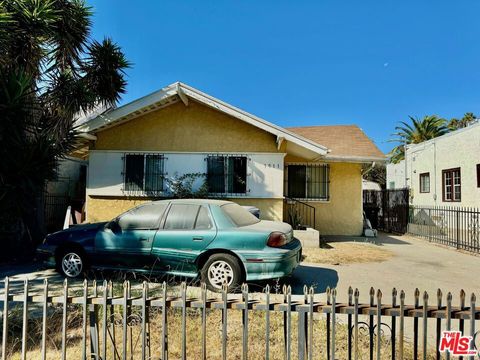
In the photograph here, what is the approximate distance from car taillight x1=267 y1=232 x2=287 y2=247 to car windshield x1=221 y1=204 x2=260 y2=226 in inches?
26.5

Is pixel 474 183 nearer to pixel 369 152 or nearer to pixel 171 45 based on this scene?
pixel 369 152

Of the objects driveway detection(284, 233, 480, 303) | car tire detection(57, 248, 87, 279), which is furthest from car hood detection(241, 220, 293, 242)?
car tire detection(57, 248, 87, 279)

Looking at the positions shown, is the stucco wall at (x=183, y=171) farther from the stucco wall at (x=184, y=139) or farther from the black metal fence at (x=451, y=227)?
the black metal fence at (x=451, y=227)

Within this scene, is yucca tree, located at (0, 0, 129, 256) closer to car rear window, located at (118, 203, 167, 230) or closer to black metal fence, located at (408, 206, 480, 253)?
car rear window, located at (118, 203, 167, 230)

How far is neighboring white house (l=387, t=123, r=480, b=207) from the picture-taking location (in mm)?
14294

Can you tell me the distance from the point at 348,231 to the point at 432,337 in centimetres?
968

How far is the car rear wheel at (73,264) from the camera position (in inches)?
250

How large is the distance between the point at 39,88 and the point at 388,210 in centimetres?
1572

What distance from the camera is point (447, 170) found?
1623cm

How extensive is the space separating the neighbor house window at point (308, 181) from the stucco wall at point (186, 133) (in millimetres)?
3006

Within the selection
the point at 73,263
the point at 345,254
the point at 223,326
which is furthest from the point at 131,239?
the point at 345,254

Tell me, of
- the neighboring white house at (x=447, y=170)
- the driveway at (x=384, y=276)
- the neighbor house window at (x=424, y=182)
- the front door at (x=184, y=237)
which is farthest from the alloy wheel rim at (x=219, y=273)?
the neighbor house window at (x=424, y=182)

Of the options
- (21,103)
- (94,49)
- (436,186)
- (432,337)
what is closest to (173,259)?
(432,337)

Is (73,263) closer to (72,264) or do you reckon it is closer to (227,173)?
(72,264)
